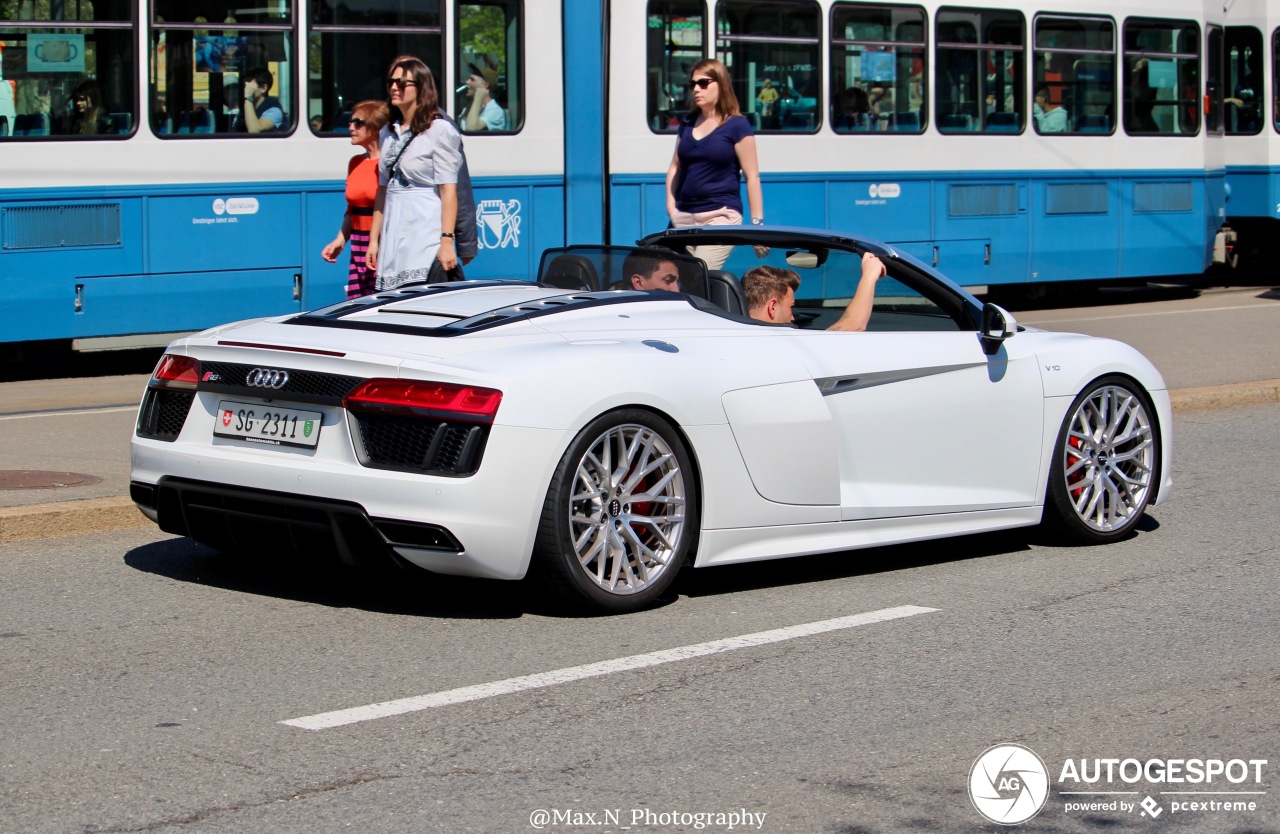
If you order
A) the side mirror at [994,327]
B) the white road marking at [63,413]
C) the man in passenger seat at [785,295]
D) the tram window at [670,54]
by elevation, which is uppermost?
the tram window at [670,54]

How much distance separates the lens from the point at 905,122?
1803 centimetres

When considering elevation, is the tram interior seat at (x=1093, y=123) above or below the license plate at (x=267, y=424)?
above

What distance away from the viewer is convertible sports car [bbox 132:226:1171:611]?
231 inches

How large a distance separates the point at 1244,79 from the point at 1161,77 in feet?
6.13

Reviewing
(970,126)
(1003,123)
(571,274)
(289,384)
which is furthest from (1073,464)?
(1003,123)

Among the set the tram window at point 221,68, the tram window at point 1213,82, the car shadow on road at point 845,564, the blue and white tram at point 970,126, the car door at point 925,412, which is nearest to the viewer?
the car door at point 925,412

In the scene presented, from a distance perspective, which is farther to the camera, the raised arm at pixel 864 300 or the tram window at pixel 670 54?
the tram window at pixel 670 54

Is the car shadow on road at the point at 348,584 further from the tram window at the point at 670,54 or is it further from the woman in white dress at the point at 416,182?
the tram window at the point at 670,54

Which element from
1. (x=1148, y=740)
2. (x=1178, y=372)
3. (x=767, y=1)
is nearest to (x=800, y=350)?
(x=1148, y=740)

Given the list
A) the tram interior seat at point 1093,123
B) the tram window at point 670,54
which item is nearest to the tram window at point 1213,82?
the tram interior seat at point 1093,123

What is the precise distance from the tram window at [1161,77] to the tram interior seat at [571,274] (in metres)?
14.0

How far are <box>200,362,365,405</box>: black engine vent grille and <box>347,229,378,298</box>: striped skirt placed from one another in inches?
157

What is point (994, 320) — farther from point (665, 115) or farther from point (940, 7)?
point (940, 7)

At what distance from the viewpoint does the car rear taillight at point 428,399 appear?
5.80 metres
